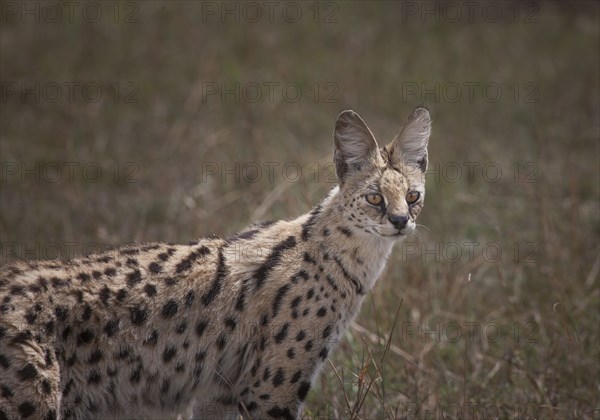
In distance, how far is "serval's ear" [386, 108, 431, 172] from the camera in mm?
5805

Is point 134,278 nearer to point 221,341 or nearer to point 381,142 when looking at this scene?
point 221,341

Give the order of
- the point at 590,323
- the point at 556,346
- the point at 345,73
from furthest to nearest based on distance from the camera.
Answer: the point at 345,73, the point at 590,323, the point at 556,346

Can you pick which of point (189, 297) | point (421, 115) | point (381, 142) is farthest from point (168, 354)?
point (381, 142)

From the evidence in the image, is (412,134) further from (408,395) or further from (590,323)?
(590,323)

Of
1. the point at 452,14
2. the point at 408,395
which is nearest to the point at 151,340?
the point at 408,395

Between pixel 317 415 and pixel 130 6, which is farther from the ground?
pixel 130 6

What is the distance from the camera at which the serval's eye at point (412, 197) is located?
5613mm

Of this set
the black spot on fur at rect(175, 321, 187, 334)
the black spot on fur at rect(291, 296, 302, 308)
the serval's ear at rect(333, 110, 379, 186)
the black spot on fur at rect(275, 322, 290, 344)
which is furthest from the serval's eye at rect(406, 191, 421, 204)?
the black spot on fur at rect(175, 321, 187, 334)

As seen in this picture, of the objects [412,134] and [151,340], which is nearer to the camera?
[151,340]

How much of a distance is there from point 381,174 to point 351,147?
0.96ft

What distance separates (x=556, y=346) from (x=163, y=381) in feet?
11.2

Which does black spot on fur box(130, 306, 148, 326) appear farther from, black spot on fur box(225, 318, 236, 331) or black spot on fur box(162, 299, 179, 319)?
black spot on fur box(225, 318, 236, 331)

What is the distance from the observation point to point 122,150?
37.5 feet

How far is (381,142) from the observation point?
1166 cm
